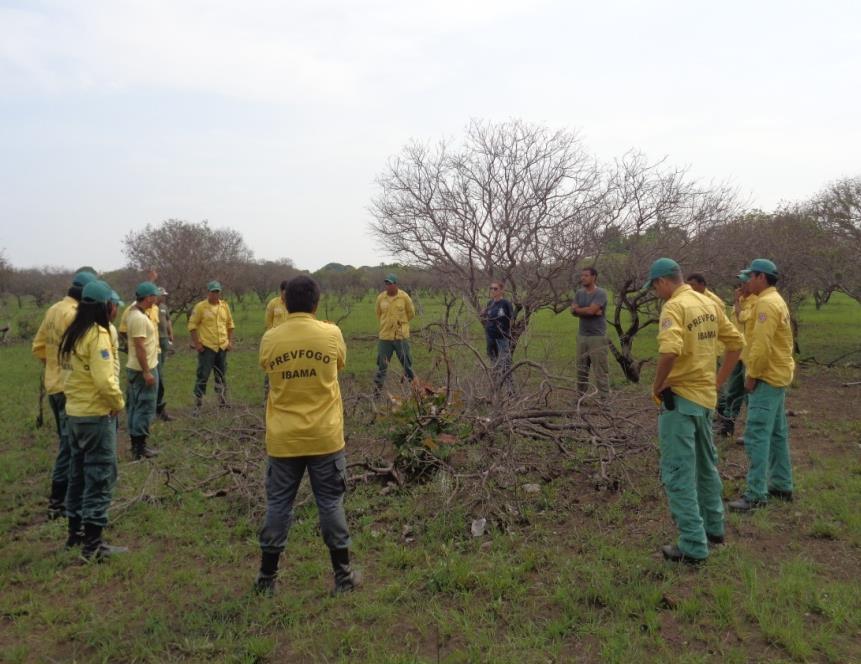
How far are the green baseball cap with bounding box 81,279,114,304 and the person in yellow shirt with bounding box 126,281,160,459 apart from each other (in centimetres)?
Answer: 215

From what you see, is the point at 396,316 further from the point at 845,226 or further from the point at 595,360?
the point at 845,226

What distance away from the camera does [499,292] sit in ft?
27.8

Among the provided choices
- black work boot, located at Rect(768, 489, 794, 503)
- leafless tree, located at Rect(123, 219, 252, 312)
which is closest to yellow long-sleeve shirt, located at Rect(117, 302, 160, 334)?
black work boot, located at Rect(768, 489, 794, 503)

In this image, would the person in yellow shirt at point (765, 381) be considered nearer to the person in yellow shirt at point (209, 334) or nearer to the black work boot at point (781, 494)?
the black work boot at point (781, 494)

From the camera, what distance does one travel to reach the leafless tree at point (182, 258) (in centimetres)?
1758

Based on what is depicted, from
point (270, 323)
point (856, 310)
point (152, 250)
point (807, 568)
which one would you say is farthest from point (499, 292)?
point (856, 310)

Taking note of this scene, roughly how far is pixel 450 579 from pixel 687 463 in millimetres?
1596

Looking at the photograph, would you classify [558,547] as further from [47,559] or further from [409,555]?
[47,559]

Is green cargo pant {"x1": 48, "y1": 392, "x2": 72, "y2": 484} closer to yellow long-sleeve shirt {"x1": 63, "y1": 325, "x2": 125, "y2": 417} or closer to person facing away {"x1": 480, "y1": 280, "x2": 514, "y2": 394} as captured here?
yellow long-sleeve shirt {"x1": 63, "y1": 325, "x2": 125, "y2": 417}

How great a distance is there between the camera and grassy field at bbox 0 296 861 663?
2955 millimetres

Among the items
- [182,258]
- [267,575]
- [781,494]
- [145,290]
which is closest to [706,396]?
[781,494]

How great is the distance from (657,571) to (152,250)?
19154 mm

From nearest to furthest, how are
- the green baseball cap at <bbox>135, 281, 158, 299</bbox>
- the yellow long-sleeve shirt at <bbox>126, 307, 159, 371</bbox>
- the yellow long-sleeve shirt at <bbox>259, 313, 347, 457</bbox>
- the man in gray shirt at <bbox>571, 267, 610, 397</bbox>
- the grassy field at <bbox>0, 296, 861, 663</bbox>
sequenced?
the grassy field at <bbox>0, 296, 861, 663</bbox> < the yellow long-sleeve shirt at <bbox>259, 313, 347, 457</bbox> < the yellow long-sleeve shirt at <bbox>126, 307, 159, 371</bbox> < the green baseball cap at <bbox>135, 281, 158, 299</bbox> < the man in gray shirt at <bbox>571, 267, 610, 397</bbox>

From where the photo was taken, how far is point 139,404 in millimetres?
6336
